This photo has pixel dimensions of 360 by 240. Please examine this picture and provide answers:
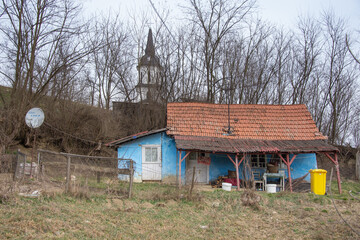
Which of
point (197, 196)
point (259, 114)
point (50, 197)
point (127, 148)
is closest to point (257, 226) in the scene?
point (197, 196)

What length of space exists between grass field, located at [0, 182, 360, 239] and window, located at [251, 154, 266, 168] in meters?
4.61

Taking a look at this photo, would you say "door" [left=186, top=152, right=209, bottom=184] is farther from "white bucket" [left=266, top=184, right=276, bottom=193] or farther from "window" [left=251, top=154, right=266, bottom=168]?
"white bucket" [left=266, top=184, right=276, bottom=193]

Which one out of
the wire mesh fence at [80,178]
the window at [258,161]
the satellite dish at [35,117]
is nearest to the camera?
the wire mesh fence at [80,178]

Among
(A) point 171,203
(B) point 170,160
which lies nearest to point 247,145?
(B) point 170,160

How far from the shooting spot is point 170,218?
8203 millimetres

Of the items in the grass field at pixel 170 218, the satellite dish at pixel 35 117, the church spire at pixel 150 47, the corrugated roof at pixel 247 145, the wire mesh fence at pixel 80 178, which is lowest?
the grass field at pixel 170 218

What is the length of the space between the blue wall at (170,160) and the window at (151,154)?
31cm

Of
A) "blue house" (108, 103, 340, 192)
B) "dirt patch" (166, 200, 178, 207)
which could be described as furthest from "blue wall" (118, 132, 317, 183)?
"dirt patch" (166, 200, 178, 207)

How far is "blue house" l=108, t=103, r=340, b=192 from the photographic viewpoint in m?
14.7

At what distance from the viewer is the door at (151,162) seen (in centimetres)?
1532

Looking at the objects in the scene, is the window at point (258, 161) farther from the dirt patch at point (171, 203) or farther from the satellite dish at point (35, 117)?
the satellite dish at point (35, 117)

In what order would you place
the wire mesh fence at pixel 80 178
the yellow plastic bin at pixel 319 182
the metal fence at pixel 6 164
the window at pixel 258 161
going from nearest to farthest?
1. the wire mesh fence at pixel 80 178
2. the metal fence at pixel 6 164
3. the yellow plastic bin at pixel 319 182
4. the window at pixel 258 161

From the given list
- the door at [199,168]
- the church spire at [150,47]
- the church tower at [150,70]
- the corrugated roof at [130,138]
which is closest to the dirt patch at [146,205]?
the corrugated roof at [130,138]

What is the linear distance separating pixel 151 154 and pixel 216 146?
3576 millimetres
